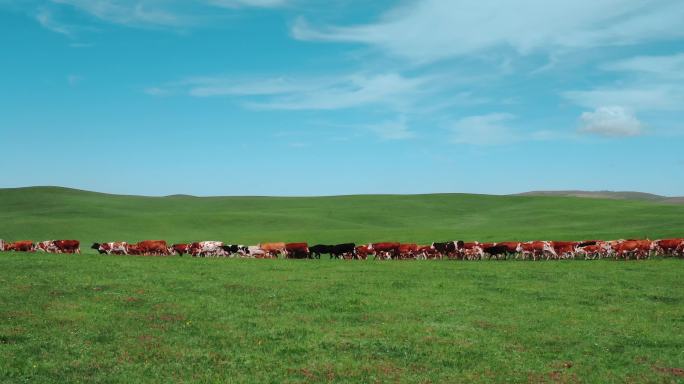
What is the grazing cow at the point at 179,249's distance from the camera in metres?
37.6

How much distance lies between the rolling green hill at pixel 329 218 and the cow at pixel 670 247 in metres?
14.1

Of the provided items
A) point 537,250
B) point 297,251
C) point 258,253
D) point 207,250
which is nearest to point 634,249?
point 537,250

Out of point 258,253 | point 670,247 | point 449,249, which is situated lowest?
point 258,253

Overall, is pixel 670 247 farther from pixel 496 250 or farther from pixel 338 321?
pixel 338 321

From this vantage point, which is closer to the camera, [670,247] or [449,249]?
[670,247]

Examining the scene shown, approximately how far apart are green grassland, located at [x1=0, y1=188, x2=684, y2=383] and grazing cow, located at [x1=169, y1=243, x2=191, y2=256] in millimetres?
8341

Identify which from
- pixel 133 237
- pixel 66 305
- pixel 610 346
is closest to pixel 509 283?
pixel 610 346

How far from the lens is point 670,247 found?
31.5m

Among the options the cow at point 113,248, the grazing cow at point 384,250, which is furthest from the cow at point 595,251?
the cow at point 113,248

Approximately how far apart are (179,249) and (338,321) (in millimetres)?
24113

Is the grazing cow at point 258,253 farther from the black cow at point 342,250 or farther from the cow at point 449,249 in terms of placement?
the cow at point 449,249

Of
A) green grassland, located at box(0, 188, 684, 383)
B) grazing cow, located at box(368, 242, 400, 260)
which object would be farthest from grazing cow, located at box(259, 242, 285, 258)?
green grassland, located at box(0, 188, 684, 383)

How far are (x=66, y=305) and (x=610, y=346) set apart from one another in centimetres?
1304

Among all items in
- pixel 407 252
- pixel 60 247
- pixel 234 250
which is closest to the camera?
pixel 407 252
